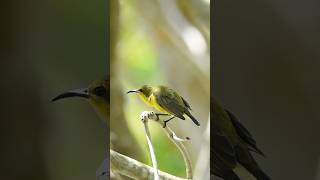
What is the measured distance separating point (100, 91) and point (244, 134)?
0.60 m

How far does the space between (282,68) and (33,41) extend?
105 cm

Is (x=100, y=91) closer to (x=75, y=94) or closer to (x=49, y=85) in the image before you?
(x=75, y=94)

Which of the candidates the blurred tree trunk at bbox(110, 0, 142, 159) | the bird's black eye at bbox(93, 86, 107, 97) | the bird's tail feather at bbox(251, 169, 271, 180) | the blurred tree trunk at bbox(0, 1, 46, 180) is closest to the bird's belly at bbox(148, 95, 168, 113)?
the blurred tree trunk at bbox(110, 0, 142, 159)

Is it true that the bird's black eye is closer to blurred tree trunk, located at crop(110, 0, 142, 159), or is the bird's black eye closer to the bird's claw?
blurred tree trunk, located at crop(110, 0, 142, 159)

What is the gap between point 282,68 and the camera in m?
1.31

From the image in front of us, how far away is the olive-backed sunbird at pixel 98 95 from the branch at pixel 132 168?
0.54 ft

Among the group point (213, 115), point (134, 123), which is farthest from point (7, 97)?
point (213, 115)

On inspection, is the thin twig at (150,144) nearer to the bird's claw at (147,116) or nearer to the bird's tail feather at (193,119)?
the bird's claw at (147,116)

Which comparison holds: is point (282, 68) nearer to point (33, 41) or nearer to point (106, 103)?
point (106, 103)

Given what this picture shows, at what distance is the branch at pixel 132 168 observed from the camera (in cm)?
155

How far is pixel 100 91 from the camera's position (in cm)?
174

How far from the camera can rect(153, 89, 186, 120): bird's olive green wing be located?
150cm

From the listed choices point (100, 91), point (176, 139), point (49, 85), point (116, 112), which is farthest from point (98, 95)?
point (176, 139)

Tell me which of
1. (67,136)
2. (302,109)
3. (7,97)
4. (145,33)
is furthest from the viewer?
(7,97)
